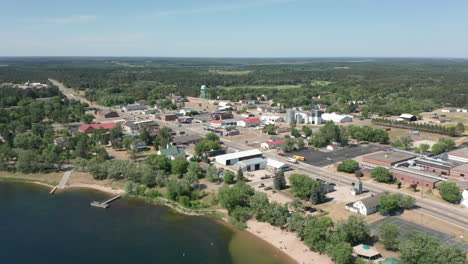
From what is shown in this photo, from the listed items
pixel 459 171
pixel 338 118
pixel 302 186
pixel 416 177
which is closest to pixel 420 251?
pixel 302 186

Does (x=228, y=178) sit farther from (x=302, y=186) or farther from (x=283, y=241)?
(x=283, y=241)

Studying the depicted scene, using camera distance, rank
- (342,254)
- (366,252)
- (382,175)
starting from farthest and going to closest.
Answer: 1. (382,175)
2. (366,252)
3. (342,254)

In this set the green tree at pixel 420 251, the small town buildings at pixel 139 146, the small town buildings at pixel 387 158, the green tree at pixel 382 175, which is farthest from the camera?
the small town buildings at pixel 139 146

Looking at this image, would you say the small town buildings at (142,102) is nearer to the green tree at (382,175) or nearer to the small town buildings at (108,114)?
the small town buildings at (108,114)

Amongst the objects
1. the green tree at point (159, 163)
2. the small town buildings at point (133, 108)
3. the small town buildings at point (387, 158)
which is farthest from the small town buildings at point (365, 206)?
the small town buildings at point (133, 108)

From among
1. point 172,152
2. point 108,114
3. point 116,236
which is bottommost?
point 116,236

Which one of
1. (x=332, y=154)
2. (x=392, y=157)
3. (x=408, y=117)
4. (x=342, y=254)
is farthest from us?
(x=408, y=117)

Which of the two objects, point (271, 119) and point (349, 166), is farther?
point (271, 119)

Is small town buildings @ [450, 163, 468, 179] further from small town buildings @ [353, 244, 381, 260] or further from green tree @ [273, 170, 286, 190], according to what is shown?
small town buildings @ [353, 244, 381, 260]
